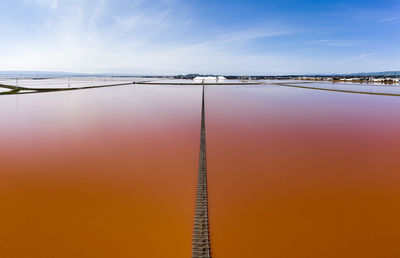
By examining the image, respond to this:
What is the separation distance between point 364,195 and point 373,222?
87cm

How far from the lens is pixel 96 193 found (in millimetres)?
4195

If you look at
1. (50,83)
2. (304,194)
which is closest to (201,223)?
(304,194)

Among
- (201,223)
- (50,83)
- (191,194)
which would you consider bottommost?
(201,223)

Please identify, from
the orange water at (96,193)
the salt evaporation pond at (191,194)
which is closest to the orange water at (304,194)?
the salt evaporation pond at (191,194)

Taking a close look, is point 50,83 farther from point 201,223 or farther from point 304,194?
point 304,194

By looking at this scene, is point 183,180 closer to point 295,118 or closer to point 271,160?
point 271,160

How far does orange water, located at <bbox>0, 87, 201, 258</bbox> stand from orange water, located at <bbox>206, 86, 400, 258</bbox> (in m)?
0.75

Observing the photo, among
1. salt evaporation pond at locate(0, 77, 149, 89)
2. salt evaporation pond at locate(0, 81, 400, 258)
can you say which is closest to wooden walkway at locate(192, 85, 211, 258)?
salt evaporation pond at locate(0, 81, 400, 258)

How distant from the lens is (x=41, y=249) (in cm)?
292

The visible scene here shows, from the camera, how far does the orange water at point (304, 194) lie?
306 cm

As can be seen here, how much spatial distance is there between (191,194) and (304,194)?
225 cm

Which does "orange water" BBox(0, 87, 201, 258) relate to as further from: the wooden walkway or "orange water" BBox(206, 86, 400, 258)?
"orange water" BBox(206, 86, 400, 258)

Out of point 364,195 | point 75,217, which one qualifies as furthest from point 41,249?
point 364,195

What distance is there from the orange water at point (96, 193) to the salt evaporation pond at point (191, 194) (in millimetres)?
20
